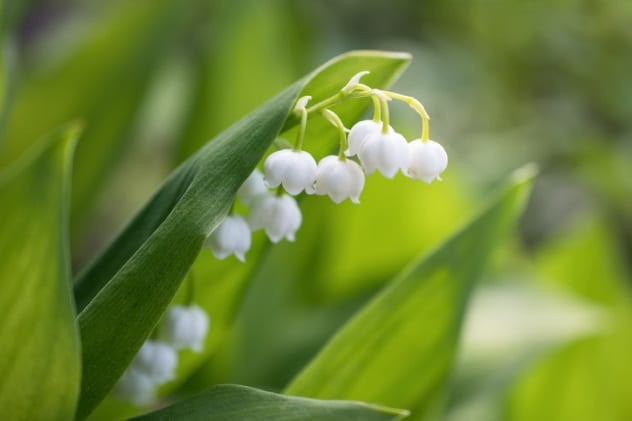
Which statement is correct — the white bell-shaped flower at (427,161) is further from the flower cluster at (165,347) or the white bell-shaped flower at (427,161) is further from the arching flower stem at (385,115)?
the flower cluster at (165,347)

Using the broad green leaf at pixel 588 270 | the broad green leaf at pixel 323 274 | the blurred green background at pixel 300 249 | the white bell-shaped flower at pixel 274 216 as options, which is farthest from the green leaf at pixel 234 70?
the white bell-shaped flower at pixel 274 216

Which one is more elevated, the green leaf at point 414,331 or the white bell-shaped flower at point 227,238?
the white bell-shaped flower at point 227,238

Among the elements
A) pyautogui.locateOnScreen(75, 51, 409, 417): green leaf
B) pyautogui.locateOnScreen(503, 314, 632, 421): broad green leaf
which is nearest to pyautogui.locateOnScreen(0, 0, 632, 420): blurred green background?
pyautogui.locateOnScreen(503, 314, 632, 421): broad green leaf

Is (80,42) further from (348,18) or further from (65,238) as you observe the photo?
(348,18)

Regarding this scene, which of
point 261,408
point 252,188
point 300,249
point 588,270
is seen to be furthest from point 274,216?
point 588,270

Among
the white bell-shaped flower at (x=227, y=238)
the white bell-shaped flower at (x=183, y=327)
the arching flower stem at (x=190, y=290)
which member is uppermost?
the white bell-shaped flower at (x=227, y=238)

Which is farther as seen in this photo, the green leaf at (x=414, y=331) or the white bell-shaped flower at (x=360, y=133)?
the green leaf at (x=414, y=331)
